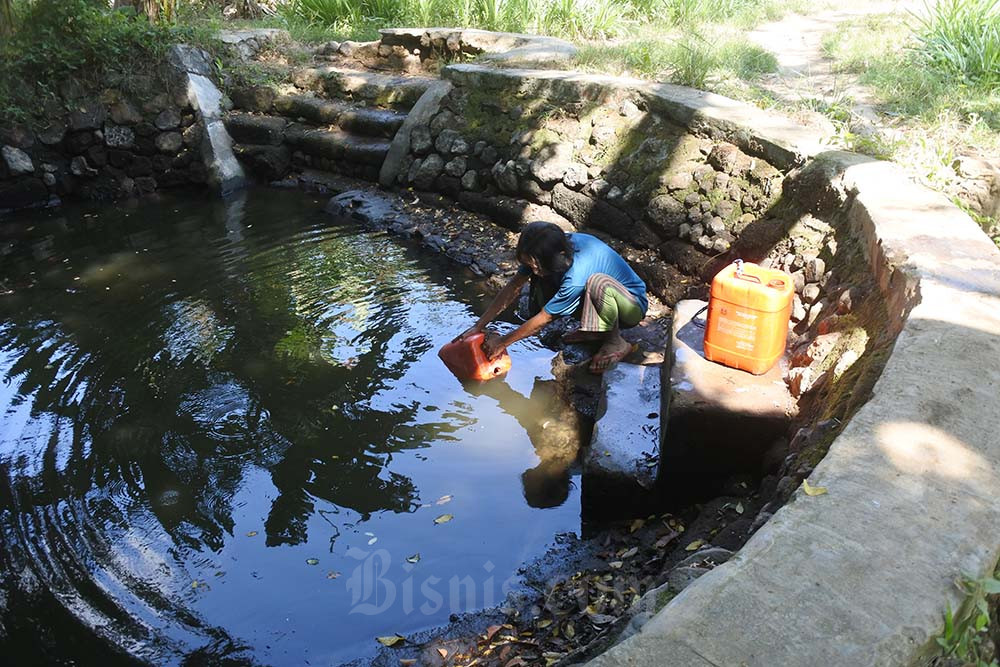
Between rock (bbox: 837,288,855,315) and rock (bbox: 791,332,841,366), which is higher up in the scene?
rock (bbox: 837,288,855,315)

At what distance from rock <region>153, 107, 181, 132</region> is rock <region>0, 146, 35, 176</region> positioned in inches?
56.3

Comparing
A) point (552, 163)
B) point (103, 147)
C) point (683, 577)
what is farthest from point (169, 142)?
point (683, 577)

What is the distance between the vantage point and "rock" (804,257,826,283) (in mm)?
4621

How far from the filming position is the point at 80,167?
30.7 ft

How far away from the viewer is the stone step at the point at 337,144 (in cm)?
891

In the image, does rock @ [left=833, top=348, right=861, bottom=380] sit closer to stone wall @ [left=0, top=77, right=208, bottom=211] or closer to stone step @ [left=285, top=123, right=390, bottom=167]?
stone step @ [left=285, top=123, right=390, bottom=167]

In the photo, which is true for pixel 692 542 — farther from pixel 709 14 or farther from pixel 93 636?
pixel 709 14

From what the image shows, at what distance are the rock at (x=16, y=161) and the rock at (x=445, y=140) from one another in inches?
183

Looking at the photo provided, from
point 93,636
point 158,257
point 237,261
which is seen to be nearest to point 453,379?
point 93,636

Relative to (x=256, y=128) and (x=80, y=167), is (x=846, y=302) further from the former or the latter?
(x=80, y=167)

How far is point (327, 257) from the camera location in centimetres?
721

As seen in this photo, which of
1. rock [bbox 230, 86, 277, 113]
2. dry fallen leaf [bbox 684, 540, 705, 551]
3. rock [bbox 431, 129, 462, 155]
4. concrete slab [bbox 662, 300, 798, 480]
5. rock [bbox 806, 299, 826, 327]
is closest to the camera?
dry fallen leaf [bbox 684, 540, 705, 551]

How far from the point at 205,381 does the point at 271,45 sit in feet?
23.6

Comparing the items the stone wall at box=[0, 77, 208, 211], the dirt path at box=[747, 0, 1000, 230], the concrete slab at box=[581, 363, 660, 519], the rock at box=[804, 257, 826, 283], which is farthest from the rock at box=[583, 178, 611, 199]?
the stone wall at box=[0, 77, 208, 211]
